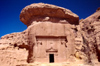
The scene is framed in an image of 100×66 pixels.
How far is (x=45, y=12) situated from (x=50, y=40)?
15.9ft

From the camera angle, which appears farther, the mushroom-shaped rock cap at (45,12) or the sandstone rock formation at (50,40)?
the mushroom-shaped rock cap at (45,12)

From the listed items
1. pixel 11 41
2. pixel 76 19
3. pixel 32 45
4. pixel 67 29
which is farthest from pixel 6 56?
pixel 76 19

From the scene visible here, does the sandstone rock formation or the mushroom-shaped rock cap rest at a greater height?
the mushroom-shaped rock cap

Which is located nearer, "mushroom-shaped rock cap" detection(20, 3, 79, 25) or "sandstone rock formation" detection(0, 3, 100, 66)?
"sandstone rock formation" detection(0, 3, 100, 66)

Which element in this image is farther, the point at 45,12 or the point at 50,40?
the point at 45,12

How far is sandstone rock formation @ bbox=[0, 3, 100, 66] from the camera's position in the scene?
14.5 m

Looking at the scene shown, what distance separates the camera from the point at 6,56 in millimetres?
13953

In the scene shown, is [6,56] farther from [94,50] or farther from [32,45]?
[94,50]

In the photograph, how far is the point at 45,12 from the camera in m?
18.2

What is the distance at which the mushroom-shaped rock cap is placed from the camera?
58.6 ft

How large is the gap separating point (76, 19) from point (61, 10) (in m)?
3.47

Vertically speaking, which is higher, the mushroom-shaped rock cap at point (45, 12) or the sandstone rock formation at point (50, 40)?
the mushroom-shaped rock cap at point (45, 12)

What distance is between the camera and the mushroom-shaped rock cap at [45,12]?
17.9 meters

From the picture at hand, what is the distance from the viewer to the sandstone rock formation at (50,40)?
14539 millimetres
